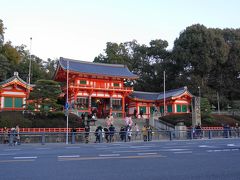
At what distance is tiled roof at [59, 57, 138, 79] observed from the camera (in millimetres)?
42928

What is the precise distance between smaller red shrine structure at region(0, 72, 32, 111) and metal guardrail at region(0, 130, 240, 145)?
49.4ft

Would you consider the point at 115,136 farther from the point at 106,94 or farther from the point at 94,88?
the point at 106,94

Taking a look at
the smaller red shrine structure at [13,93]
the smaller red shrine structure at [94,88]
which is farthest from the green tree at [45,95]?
the smaller red shrine structure at [94,88]

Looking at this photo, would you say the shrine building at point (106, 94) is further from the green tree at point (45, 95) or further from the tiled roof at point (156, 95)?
the green tree at point (45, 95)

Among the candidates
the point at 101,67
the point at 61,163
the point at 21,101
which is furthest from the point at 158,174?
the point at 101,67

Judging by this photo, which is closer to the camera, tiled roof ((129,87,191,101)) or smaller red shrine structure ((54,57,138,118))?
smaller red shrine structure ((54,57,138,118))

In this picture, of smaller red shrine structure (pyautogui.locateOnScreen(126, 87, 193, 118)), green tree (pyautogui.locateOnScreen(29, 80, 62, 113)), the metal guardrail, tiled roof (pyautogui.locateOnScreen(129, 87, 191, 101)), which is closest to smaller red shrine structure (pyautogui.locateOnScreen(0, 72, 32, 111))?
green tree (pyautogui.locateOnScreen(29, 80, 62, 113))

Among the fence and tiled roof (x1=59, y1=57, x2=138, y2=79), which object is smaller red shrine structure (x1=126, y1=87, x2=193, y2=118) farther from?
the fence

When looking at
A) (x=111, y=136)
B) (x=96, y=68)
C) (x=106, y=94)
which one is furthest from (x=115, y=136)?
(x=96, y=68)

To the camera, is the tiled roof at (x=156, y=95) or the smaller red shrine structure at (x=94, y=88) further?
the tiled roof at (x=156, y=95)

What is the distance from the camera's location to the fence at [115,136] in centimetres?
2195

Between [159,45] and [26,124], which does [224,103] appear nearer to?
[159,45]

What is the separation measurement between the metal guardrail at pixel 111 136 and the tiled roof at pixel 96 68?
61.7 feet

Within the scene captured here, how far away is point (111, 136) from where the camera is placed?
23.5m
